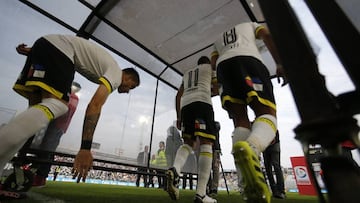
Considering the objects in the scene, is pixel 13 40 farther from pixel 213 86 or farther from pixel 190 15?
pixel 213 86

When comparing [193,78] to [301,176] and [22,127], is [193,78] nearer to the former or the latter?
[22,127]

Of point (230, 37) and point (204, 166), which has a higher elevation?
point (230, 37)

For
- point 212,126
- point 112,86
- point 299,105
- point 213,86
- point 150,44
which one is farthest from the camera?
point 150,44

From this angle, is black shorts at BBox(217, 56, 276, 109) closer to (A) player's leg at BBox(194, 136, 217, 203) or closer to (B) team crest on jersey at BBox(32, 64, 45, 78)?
(A) player's leg at BBox(194, 136, 217, 203)

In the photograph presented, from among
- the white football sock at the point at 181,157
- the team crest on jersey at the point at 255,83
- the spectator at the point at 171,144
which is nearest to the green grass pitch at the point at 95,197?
the white football sock at the point at 181,157

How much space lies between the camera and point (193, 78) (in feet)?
6.56

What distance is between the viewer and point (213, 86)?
7.30 ft

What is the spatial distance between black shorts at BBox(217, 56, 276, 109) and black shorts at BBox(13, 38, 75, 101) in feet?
3.22

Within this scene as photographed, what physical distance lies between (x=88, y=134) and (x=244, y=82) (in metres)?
0.93

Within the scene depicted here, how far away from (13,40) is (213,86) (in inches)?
114

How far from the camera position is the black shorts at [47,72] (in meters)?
1.07

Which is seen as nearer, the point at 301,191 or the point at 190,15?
the point at 190,15

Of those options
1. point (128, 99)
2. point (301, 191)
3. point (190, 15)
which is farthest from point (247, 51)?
point (301, 191)

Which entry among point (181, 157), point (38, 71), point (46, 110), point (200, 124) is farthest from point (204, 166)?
point (38, 71)
